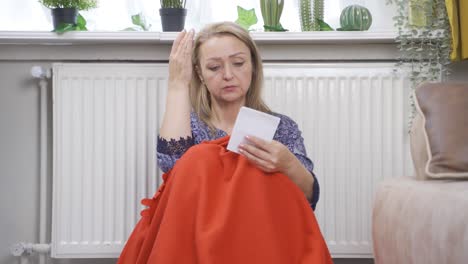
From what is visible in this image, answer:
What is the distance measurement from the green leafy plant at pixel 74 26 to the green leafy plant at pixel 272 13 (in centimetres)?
57

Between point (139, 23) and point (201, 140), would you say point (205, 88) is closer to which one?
point (201, 140)

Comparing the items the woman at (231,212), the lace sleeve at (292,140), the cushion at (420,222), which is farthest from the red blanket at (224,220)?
the lace sleeve at (292,140)

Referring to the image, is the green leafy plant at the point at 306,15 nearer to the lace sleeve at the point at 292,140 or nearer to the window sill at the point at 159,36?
the window sill at the point at 159,36

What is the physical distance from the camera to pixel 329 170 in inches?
77.9

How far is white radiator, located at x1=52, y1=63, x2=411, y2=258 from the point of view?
1962mm

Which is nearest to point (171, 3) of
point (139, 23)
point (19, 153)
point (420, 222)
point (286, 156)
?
point (139, 23)

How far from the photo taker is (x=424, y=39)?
1.90 m

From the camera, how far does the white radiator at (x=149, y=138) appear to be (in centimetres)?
196

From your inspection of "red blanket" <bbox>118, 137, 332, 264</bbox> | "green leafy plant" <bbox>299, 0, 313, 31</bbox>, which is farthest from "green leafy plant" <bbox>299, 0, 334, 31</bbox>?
"red blanket" <bbox>118, 137, 332, 264</bbox>

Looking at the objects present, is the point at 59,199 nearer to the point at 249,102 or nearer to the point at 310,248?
the point at 249,102

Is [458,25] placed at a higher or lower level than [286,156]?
higher

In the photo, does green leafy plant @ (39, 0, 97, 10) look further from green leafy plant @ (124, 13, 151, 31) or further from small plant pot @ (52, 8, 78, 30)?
green leafy plant @ (124, 13, 151, 31)

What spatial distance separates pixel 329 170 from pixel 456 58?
0.51 metres

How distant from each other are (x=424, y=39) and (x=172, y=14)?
2.54ft
